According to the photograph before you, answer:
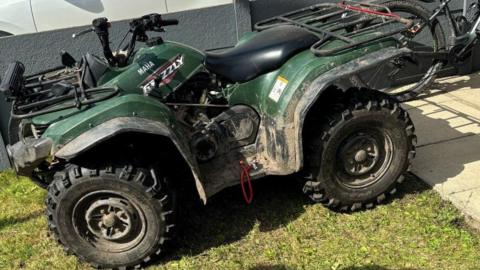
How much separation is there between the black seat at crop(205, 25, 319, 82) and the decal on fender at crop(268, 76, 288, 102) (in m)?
0.15

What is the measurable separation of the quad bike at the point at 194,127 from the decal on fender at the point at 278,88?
1cm

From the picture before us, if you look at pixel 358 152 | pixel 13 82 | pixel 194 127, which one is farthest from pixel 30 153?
pixel 358 152

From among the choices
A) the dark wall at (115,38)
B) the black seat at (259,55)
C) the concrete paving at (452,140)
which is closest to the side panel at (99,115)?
the black seat at (259,55)

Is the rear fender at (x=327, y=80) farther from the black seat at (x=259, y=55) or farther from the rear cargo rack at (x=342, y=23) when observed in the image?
the black seat at (x=259, y=55)

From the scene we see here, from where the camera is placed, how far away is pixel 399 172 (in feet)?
13.1

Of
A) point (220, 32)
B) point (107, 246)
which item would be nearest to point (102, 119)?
point (107, 246)

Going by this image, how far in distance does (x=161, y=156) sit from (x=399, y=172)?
180 cm

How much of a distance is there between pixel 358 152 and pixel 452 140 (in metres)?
1.52

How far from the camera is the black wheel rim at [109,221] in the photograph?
11.2ft

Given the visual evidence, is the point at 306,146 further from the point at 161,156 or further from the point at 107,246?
the point at 107,246

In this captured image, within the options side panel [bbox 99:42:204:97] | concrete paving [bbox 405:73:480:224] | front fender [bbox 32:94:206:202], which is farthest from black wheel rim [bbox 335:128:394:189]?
side panel [bbox 99:42:204:97]

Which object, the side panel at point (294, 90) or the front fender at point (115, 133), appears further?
the side panel at point (294, 90)

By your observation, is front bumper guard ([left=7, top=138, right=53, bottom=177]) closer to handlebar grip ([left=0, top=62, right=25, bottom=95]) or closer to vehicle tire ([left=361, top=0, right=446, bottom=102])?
handlebar grip ([left=0, top=62, right=25, bottom=95])

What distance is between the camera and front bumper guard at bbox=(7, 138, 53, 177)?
3.30 m
